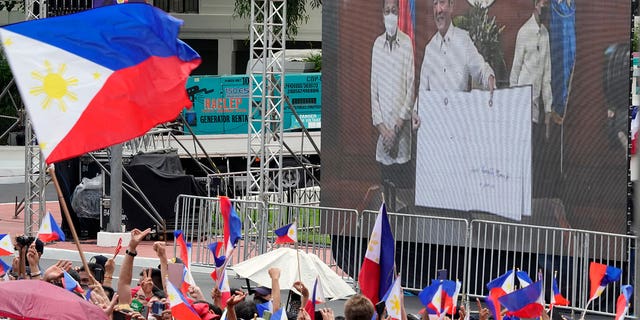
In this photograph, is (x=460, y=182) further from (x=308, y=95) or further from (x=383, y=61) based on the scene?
(x=308, y=95)

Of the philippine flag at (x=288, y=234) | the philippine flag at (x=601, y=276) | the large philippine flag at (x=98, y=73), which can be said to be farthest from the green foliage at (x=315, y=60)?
the large philippine flag at (x=98, y=73)

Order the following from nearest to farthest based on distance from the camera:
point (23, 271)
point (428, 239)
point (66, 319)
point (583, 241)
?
1. point (66, 319)
2. point (23, 271)
3. point (583, 241)
4. point (428, 239)

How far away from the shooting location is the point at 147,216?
901 inches

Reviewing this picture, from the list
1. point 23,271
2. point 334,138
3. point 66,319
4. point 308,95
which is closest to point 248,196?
point 334,138

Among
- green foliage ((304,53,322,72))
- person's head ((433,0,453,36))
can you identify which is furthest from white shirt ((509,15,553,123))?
green foliage ((304,53,322,72))

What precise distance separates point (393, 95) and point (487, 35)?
138 centimetres

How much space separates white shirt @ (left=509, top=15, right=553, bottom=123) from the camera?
1504 cm

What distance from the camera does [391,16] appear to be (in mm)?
16172

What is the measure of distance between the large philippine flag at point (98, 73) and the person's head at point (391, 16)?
5.71m

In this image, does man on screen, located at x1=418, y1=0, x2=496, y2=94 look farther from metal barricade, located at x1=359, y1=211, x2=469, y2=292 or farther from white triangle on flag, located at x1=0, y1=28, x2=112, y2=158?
white triangle on flag, located at x1=0, y1=28, x2=112, y2=158

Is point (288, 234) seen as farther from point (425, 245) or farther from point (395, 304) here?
point (395, 304)

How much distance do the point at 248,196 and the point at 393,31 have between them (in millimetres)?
3571

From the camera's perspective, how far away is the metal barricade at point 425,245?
15.9 meters

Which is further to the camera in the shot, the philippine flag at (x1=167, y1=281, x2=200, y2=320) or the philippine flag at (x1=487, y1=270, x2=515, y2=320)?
the philippine flag at (x1=487, y1=270, x2=515, y2=320)
